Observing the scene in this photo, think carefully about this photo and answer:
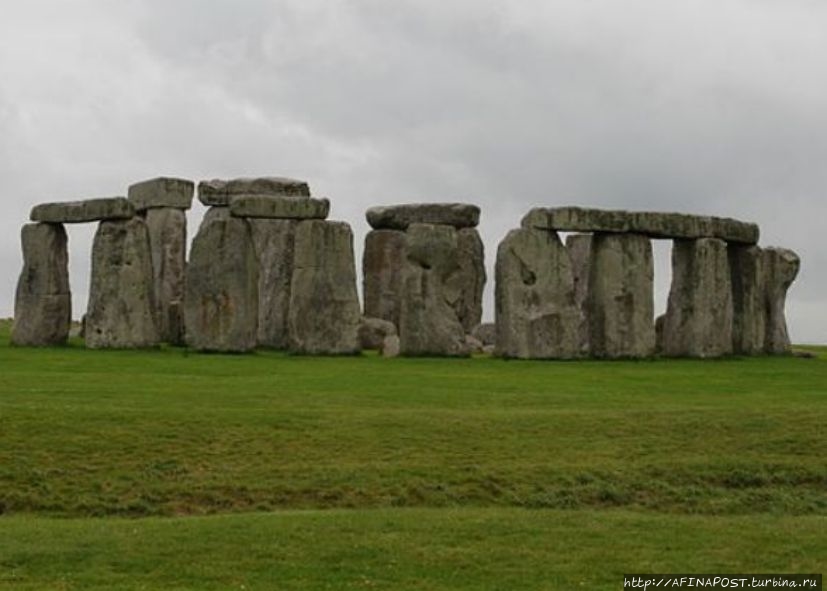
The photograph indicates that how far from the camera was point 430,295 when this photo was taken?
109 feet

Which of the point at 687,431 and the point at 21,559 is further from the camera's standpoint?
the point at 687,431

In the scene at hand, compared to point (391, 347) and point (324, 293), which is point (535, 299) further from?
point (324, 293)

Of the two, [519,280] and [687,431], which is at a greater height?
[519,280]

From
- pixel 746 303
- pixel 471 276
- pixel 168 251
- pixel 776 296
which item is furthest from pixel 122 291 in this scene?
pixel 776 296

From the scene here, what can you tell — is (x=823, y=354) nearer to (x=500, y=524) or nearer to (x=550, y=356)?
(x=550, y=356)

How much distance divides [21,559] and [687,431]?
383 inches

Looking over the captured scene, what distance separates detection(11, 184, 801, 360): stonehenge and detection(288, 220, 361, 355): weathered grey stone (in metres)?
0.03

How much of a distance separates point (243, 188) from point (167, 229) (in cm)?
242

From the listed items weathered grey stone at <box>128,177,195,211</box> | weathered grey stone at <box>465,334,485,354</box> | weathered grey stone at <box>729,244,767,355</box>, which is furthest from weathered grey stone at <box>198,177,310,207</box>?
weathered grey stone at <box>729,244,767,355</box>

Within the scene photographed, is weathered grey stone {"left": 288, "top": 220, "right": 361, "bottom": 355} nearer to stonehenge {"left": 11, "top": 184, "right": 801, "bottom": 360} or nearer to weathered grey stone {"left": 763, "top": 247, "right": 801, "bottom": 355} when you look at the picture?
stonehenge {"left": 11, "top": 184, "right": 801, "bottom": 360}

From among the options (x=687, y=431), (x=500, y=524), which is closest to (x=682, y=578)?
(x=500, y=524)

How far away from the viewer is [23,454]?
18.8 m

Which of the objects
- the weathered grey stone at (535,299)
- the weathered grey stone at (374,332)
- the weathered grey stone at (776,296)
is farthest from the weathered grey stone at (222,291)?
the weathered grey stone at (776,296)

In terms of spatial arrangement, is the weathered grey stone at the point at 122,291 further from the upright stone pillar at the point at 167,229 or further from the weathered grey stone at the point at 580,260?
the weathered grey stone at the point at 580,260
